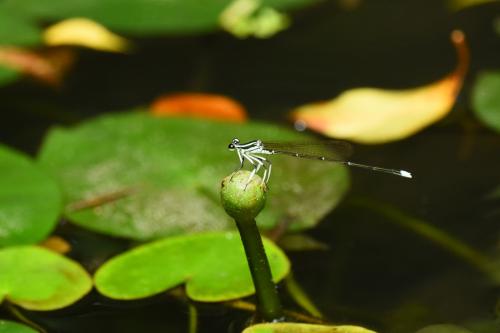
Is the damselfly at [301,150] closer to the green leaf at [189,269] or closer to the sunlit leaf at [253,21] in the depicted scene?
the green leaf at [189,269]

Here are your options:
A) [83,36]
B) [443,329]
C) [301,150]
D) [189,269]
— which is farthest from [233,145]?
[83,36]

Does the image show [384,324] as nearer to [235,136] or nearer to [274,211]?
[274,211]

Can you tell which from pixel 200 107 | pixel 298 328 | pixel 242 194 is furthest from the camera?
pixel 200 107

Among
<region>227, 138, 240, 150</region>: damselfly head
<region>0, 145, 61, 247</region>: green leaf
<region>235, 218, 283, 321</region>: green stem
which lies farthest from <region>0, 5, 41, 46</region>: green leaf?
<region>235, 218, 283, 321</region>: green stem

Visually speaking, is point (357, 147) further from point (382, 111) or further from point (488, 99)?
point (488, 99)

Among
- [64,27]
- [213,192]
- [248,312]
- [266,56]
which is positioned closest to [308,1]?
[266,56]

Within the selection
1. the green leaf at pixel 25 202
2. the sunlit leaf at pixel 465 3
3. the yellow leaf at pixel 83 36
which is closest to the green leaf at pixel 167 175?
the green leaf at pixel 25 202
